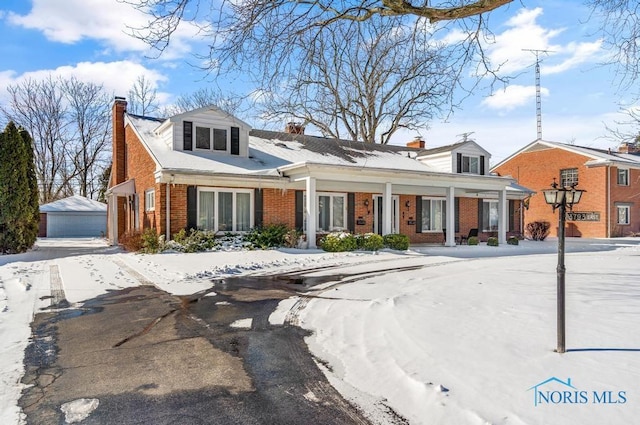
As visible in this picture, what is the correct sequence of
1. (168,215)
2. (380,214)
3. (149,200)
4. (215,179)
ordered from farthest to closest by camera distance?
(380,214), (149,200), (215,179), (168,215)

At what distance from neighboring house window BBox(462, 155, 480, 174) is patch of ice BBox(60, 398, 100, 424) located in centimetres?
2015

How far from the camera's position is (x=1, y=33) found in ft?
42.9

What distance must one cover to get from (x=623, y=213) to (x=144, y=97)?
39.2 m

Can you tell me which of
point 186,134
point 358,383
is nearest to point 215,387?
point 358,383

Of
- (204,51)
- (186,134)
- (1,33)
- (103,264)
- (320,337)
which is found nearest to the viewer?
(320,337)

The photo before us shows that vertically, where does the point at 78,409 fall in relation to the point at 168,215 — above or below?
below

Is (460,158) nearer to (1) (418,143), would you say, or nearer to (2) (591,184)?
(1) (418,143)

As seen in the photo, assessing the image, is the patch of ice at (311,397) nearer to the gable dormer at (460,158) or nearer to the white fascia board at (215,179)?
the white fascia board at (215,179)

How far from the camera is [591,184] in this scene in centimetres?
2919

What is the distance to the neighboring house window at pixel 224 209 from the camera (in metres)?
15.7

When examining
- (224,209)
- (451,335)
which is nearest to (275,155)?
(224,209)

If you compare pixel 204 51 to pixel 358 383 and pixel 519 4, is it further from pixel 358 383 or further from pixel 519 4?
pixel 358 383

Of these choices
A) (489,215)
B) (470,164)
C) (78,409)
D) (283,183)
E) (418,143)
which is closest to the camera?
(78,409)

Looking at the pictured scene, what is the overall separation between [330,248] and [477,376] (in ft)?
36.8
